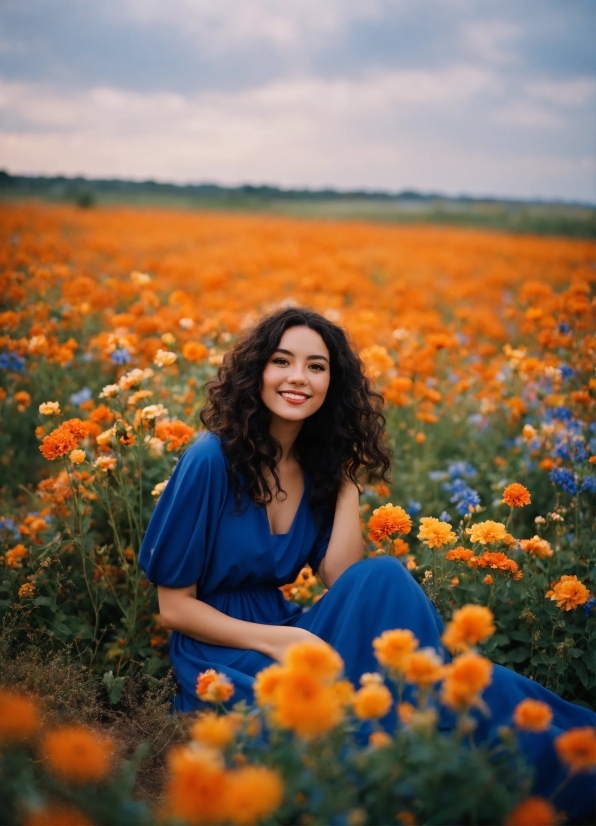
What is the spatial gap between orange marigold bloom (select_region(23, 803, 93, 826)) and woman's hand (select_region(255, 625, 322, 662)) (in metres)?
0.91

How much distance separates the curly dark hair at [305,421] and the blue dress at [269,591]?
5 centimetres

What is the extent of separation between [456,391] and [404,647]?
305 centimetres

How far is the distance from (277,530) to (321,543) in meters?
0.18

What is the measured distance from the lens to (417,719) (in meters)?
0.96

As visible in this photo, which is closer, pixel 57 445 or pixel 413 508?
pixel 57 445

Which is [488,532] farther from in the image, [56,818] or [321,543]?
[56,818]

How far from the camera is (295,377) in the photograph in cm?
204

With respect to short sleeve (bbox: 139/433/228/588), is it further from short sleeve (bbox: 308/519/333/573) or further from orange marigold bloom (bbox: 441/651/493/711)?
orange marigold bloom (bbox: 441/651/493/711)

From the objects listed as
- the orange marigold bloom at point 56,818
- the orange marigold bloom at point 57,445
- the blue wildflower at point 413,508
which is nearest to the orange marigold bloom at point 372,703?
the orange marigold bloom at point 56,818

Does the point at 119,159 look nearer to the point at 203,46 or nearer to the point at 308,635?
the point at 203,46

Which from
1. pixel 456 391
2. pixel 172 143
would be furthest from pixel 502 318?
pixel 172 143

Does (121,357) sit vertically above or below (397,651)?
above

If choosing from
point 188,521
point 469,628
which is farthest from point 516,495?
point 469,628

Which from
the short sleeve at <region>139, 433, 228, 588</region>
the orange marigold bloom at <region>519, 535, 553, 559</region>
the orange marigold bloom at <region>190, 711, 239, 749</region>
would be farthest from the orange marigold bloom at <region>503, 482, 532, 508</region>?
the orange marigold bloom at <region>190, 711, 239, 749</region>
